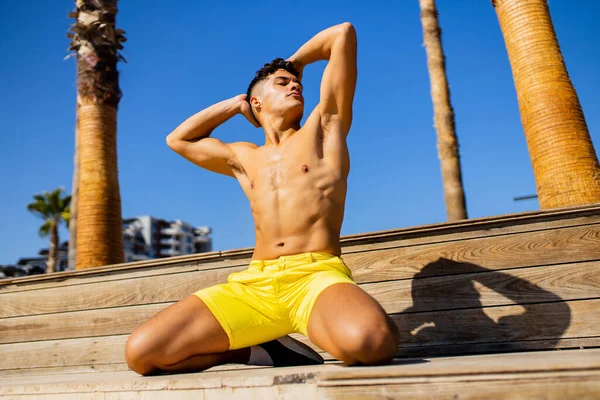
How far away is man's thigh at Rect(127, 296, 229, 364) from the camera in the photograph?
2.45 m

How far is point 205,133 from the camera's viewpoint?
11.4 ft

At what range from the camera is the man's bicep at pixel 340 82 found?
9.94 feet

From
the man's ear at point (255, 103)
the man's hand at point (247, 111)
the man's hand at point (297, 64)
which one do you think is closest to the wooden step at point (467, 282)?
the man's hand at point (247, 111)

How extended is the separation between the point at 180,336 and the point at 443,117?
21.9 feet

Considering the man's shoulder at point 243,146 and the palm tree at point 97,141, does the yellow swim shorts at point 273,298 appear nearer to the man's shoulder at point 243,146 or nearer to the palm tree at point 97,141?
the man's shoulder at point 243,146

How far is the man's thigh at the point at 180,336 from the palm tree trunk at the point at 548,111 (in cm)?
380

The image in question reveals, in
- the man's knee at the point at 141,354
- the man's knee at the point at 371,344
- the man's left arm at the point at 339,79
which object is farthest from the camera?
the man's left arm at the point at 339,79

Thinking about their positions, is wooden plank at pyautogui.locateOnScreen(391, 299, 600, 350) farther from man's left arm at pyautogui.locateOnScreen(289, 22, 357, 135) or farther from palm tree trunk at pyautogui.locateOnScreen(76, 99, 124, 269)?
palm tree trunk at pyautogui.locateOnScreen(76, 99, 124, 269)

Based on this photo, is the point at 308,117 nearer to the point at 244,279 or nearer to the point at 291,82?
the point at 291,82

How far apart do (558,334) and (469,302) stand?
0.53m

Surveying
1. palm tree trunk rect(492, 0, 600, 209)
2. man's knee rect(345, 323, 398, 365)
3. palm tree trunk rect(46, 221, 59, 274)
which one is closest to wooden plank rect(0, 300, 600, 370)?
man's knee rect(345, 323, 398, 365)

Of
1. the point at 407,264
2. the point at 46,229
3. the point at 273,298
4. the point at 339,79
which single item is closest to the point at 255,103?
the point at 339,79

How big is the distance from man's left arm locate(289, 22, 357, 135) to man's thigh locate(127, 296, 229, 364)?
1386mm

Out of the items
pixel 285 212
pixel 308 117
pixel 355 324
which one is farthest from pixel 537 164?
pixel 355 324
